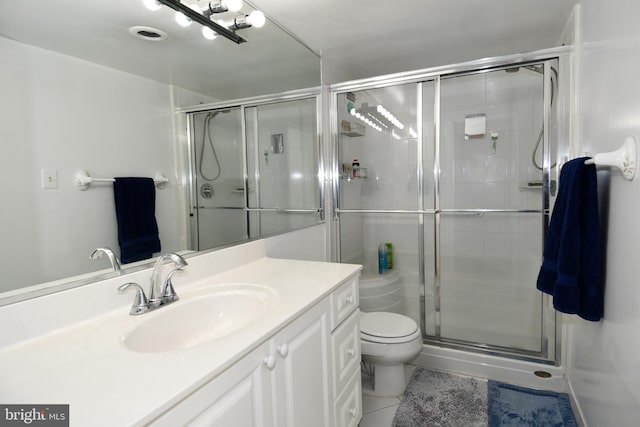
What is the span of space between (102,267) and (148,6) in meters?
0.97

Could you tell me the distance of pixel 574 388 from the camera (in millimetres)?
1807

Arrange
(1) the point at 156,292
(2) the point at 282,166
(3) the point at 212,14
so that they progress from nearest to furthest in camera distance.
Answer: (1) the point at 156,292
(3) the point at 212,14
(2) the point at 282,166

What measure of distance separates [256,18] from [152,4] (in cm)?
61

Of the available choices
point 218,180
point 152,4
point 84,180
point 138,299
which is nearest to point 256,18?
point 152,4

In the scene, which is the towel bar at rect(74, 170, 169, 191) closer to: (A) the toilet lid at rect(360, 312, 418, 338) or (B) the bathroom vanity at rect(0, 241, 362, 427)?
(B) the bathroom vanity at rect(0, 241, 362, 427)

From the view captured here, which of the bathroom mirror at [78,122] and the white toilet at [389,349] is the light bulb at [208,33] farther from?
the white toilet at [389,349]

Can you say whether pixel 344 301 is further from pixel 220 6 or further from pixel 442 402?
pixel 220 6

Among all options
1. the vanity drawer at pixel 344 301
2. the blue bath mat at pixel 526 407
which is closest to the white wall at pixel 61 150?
the vanity drawer at pixel 344 301

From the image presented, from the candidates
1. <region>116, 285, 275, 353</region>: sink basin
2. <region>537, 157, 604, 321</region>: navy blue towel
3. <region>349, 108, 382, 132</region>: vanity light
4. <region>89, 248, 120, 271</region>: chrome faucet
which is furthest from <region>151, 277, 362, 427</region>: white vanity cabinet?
<region>349, 108, 382, 132</region>: vanity light

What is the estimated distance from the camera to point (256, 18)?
176 cm

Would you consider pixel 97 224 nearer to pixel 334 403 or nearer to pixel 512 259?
pixel 334 403

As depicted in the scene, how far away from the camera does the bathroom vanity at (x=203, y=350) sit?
646 mm

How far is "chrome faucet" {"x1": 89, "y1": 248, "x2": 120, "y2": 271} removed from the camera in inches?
41.0

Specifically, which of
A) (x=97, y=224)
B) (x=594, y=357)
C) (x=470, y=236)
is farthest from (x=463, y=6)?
(x=97, y=224)
